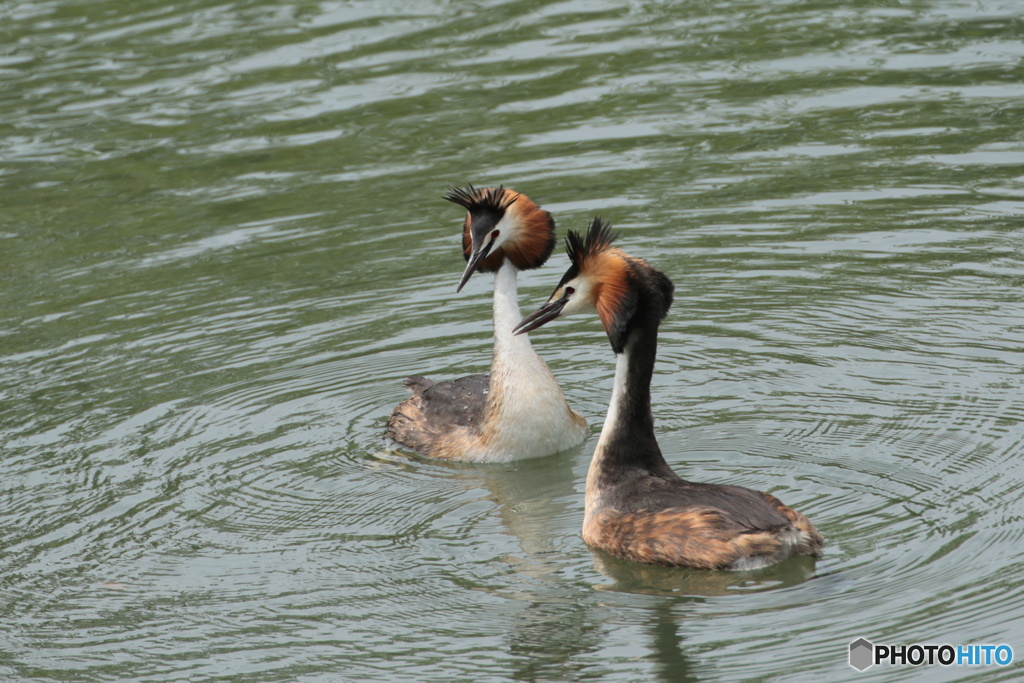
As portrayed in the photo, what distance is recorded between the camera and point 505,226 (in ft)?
32.3

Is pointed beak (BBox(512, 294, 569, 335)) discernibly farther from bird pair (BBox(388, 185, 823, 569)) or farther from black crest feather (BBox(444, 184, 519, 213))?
black crest feather (BBox(444, 184, 519, 213))

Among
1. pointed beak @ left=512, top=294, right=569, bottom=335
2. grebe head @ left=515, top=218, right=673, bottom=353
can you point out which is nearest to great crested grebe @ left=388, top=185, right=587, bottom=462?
pointed beak @ left=512, top=294, right=569, bottom=335

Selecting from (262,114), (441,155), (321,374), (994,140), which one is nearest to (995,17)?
(994,140)

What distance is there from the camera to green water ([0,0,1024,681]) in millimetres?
7180

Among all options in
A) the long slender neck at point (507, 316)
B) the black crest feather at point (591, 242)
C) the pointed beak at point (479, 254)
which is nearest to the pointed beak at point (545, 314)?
the black crest feather at point (591, 242)

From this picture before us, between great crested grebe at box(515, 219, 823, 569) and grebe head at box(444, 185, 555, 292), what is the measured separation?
1334mm

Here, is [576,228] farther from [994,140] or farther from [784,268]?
[994,140]

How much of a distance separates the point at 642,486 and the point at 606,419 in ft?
2.53

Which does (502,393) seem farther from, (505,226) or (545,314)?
(545,314)

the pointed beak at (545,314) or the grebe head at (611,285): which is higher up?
the grebe head at (611,285)

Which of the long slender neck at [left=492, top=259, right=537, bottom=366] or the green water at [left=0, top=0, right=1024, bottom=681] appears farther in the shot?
the long slender neck at [left=492, top=259, right=537, bottom=366]

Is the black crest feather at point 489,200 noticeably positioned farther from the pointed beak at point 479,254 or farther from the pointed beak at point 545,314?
the pointed beak at point 545,314

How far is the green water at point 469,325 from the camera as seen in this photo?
718 centimetres
